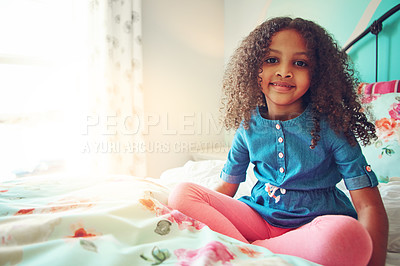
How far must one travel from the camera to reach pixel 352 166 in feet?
2.40

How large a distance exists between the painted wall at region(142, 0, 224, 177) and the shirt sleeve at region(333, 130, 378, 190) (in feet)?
5.91

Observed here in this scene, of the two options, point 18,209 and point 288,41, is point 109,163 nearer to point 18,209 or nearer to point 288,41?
point 18,209

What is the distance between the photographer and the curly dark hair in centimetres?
81

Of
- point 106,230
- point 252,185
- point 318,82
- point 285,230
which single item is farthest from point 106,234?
point 252,185

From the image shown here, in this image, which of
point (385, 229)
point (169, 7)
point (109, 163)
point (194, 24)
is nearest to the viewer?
point (385, 229)

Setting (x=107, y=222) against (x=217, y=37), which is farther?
(x=217, y=37)

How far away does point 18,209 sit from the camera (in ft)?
2.07

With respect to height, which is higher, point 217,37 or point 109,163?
point 217,37

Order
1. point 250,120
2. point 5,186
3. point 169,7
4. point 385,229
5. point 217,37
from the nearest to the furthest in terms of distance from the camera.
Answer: point 385,229, point 5,186, point 250,120, point 169,7, point 217,37

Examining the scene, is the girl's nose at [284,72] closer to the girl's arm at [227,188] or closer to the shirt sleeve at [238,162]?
the shirt sleeve at [238,162]

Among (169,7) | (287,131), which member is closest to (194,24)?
(169,7)

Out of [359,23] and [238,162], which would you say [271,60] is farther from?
[359,23]

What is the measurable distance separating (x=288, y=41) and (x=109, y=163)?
1612 mm

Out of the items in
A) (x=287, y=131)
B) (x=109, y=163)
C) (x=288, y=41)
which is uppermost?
(x=288, y=41)
